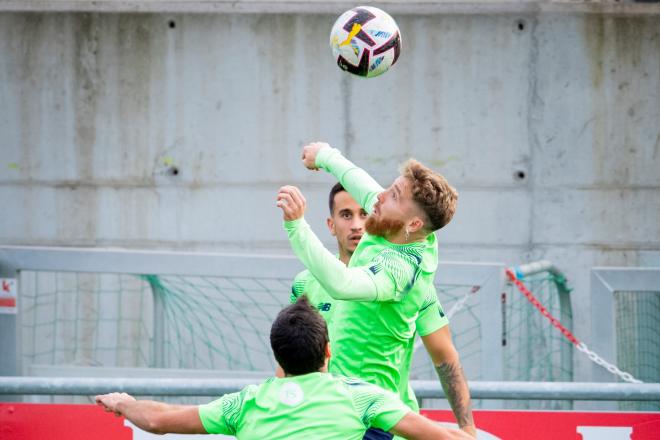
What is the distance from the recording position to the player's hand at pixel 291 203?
4.04m

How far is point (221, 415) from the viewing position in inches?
149

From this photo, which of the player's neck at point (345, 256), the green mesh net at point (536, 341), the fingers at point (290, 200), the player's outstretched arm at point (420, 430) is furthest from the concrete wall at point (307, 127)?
the player's outstretched arm at point (420, 430)

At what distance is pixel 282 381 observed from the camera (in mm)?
3791

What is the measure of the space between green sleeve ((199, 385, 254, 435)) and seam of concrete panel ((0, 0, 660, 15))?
615 cm

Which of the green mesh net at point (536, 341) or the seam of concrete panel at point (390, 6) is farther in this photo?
the seam of concrete panel at point (390, 6)

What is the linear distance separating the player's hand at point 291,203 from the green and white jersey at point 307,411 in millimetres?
661

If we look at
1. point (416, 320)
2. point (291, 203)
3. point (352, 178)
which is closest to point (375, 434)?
point (416, 320)

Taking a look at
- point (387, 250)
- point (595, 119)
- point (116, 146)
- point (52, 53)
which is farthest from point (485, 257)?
point (387, 250)

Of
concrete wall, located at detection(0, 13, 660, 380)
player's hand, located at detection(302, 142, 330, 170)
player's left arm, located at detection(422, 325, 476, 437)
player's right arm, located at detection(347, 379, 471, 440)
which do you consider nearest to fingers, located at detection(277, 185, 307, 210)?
player's hand, located at detection(302, 142, 330, 170)

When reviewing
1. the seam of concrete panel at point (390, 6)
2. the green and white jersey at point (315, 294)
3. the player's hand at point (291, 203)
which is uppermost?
the seam of concrete panel at point (390, 6)

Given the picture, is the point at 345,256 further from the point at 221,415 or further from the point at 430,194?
the point at 221,415

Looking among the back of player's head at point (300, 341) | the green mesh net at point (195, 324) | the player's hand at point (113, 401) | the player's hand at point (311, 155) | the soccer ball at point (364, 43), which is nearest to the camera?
the back of player's head at point (300, 341)

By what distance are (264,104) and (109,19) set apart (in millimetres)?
1673

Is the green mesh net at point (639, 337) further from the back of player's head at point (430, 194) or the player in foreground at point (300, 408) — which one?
the player in foreground at point (300, 408)
